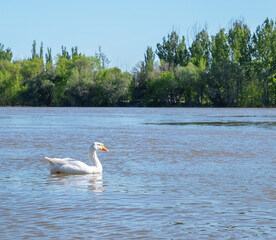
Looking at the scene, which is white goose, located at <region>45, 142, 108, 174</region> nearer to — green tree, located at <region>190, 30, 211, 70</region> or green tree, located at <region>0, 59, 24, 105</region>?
green tree, located at <region>190, 30, 211, 70</region>

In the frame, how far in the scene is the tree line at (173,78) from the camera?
9525 cm

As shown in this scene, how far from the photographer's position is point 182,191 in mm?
10266

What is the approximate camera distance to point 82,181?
463 inches

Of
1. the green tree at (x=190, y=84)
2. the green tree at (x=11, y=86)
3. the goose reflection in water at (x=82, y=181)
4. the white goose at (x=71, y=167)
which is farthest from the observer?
the green tree at (x=11, y=86)

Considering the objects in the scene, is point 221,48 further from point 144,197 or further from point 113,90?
point 144,197

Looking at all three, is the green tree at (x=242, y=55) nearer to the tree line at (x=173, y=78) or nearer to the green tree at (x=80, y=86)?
the tree line at (x=173, y=78)

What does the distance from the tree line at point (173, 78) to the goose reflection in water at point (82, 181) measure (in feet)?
274

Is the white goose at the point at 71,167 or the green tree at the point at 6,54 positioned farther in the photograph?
the green tree at the point at 6,54

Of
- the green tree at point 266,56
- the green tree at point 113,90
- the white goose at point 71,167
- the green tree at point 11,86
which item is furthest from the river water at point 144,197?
the green tree at point 11,86

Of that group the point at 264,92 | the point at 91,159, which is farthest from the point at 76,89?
the point at 91,159

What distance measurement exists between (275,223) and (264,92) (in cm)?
9098

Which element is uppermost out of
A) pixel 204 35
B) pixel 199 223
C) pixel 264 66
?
pixel 204 35

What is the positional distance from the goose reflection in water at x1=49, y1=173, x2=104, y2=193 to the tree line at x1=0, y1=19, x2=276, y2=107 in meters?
83.5

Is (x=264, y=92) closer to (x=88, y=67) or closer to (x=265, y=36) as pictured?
(x=265, y=36)
